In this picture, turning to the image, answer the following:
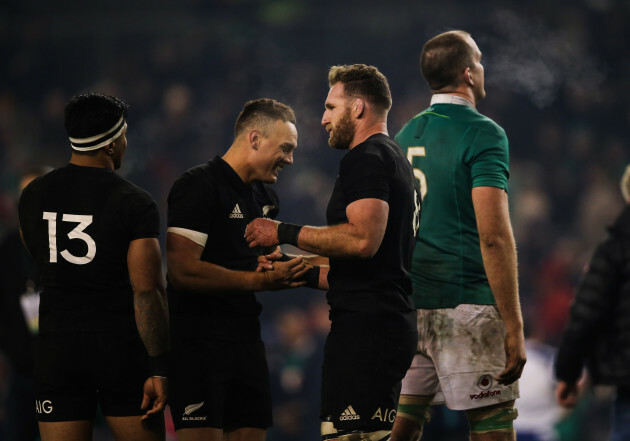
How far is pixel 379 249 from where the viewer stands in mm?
3408

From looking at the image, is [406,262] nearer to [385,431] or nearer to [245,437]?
[385,431]

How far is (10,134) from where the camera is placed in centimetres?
1126

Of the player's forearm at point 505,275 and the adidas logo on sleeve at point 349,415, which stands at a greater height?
the player's forearm at point 505,275

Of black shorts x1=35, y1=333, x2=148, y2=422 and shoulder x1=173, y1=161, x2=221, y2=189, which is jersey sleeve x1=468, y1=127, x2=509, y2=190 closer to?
shoulder x1=173, y1=161, x2=221, y2=189

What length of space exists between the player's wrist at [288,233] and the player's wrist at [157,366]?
A: 2.25 ft

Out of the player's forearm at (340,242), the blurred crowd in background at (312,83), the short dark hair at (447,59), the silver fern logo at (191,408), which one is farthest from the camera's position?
the blurred crowd in background at (312,83)

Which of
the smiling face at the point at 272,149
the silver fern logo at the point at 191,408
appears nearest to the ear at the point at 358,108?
the smiling face at the point at 272,149

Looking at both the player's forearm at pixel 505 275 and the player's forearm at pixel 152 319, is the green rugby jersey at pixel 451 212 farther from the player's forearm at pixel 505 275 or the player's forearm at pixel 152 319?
the player's forearm at pixel 152 319

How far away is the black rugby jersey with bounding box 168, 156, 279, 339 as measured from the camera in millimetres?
3729

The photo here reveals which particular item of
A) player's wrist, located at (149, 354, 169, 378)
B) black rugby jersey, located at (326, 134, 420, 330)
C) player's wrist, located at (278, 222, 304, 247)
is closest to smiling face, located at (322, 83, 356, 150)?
black rugby jersey, located at (326, 134, 420, 330)

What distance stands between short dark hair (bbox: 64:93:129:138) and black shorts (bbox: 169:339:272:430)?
982 mm

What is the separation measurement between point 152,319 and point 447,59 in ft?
5.94

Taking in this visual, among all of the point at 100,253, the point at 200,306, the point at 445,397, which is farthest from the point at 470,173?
the point at 100,253

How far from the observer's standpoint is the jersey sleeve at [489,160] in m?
3.73
